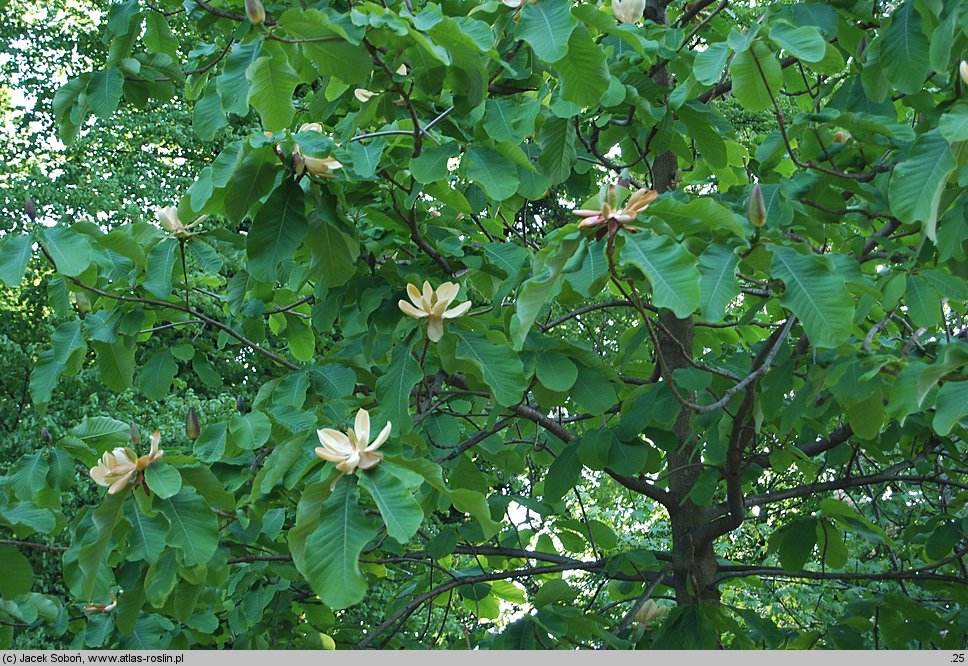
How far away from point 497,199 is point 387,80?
393 mm

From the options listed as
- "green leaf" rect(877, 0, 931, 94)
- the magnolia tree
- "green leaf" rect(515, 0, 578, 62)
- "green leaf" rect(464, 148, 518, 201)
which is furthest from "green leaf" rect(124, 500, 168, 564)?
"green leaf" rect(877, 0, 931, 94)

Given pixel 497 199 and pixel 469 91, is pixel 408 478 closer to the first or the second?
pixel 497 199

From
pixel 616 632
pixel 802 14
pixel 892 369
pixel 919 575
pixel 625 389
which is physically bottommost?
pixel 616 632

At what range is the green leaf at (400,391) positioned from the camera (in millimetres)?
2264

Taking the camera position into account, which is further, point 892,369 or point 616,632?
point 616,632

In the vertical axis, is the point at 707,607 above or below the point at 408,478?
A: below

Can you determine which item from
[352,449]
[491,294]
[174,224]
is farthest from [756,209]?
[174,224]

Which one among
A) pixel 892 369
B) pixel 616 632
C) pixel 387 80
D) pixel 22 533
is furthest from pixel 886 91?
pixel 22 533

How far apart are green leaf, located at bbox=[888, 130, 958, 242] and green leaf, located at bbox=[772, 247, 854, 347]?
0.64 feet

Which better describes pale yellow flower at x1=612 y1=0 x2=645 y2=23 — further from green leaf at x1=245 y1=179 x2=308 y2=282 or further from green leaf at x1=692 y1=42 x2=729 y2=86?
green leaf at x1=245 y1=179 x2=308 y2=282

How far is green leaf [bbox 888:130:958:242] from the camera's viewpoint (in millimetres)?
1900

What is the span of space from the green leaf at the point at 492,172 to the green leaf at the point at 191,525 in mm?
924

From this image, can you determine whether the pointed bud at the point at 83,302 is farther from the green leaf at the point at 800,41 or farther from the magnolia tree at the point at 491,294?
the green leaf at the point at 800,41

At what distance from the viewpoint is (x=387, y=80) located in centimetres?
232
